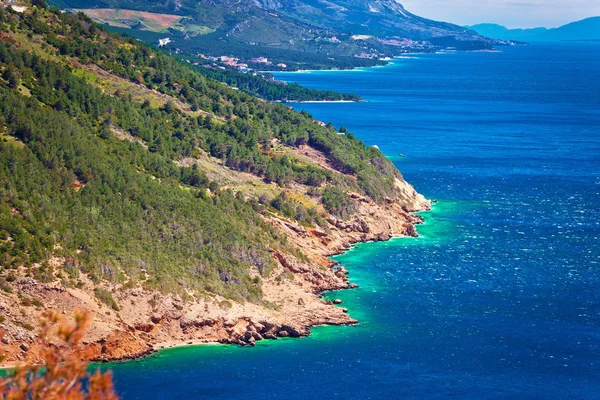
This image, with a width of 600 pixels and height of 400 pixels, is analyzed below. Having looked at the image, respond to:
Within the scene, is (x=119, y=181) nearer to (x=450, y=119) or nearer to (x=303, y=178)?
(x=303, y=178)

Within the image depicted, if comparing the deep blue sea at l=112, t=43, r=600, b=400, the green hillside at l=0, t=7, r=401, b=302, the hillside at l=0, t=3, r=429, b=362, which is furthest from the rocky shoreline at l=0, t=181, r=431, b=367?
the deep blue sea at l=112, t=43, r=600, b=400

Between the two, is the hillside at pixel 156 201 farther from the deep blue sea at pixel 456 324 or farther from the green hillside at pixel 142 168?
the deep blue sea at pixel 456 324

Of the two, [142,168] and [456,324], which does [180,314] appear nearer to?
[456,324]

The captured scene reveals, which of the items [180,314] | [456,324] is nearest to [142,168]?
[180,314]

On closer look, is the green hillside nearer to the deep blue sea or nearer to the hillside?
the hillside

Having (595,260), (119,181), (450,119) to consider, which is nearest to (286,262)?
(119,181)

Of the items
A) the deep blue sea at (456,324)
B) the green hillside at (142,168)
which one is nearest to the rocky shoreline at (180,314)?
the green hillside at (142,168)

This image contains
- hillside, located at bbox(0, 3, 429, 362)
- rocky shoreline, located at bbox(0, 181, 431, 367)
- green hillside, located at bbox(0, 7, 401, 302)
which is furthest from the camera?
green hillside, located at bbox(0, 7, 401, 302)
